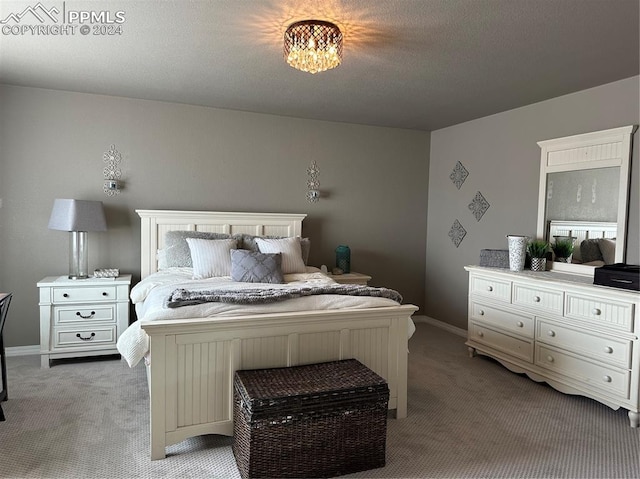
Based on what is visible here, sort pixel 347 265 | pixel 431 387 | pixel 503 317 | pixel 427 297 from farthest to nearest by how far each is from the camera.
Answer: pixel 427 297 → pixel 347 265 → pixel 503 317 → pixel 431 387

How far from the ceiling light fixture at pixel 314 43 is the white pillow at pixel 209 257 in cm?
188

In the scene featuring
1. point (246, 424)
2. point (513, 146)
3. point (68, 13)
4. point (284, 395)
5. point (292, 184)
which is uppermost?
point (68, 13)

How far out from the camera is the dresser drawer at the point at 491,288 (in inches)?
145

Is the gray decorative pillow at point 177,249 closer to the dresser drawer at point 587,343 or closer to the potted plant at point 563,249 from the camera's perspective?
the dresser drawer at point 587,343

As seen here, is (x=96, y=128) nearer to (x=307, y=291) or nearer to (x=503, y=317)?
(x=307, y=291)

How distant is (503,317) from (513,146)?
5.62ft

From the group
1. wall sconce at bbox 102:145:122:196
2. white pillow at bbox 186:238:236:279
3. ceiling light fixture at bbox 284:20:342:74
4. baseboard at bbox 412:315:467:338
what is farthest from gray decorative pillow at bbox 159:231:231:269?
baseboard at bbox 412:315:467:338

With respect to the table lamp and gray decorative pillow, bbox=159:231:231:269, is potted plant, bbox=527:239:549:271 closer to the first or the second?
gray decorative pillow, bbox=159:231:231:269

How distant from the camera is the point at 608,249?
3.38 metres

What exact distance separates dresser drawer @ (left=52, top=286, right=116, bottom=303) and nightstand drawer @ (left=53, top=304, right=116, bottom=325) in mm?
62

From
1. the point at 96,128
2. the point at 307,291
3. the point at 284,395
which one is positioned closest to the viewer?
the point at 284,395

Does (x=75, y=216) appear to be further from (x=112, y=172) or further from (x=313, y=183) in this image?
(x=313, y=183)

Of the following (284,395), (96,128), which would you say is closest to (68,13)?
(96,128)

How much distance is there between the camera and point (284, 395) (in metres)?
2.05
